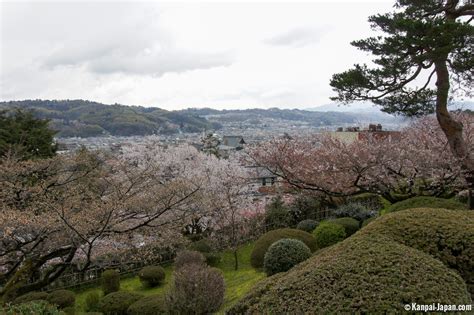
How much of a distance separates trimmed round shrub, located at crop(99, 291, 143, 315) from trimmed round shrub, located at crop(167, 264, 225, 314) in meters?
3.64

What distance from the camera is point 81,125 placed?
72.9 m

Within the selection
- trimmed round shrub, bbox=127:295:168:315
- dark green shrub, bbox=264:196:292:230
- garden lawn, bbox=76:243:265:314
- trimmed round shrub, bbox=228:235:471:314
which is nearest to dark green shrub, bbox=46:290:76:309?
garden lawn, bbox=76:243:265:314

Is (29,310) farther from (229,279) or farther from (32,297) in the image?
(229,279)

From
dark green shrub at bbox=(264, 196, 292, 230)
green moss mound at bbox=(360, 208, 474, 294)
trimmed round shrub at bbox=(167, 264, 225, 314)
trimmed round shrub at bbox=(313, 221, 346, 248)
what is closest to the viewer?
green moss mound at bbox=(360, 208, 474, 294)

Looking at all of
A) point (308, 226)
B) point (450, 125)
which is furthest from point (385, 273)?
point (308, 226)

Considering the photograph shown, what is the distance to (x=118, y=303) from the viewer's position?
9156 millimetres

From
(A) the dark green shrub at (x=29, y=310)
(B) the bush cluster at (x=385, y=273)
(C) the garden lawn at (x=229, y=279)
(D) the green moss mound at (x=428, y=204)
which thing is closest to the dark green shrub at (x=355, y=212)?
(C) the garden lawn at (x=229, y=279)

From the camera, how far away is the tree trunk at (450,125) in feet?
28.2

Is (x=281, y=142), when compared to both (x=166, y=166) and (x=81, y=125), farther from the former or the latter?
(x=81, y=125)

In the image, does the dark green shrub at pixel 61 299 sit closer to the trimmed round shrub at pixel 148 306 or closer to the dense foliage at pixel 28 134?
the trimmed round shrub at pixel 148 306

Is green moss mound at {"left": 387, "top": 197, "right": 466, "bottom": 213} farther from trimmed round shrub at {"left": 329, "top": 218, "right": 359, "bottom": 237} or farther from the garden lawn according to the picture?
the garden lawn

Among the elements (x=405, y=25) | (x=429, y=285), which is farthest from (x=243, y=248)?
(x=429, y=285)

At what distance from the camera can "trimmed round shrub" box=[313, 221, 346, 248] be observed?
36.9 feet

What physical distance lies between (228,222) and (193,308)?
9480mm
